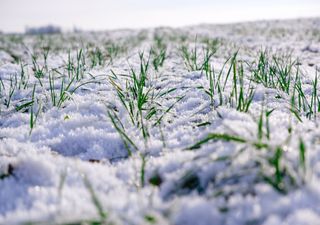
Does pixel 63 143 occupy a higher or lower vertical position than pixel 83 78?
lower

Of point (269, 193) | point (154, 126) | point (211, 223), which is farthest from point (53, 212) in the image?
point (154, 126)

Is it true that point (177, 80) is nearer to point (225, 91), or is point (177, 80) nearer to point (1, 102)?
point (225, 91)

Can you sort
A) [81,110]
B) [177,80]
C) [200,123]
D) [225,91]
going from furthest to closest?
[177,80]
[225,91]
[81,110]
[200,123]

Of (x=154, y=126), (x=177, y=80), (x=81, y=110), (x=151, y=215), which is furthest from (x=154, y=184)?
(x=177, y=80)

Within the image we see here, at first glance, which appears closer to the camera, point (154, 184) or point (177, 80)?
point (154, 184)

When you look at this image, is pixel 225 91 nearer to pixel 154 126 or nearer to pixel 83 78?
pixel 154 126

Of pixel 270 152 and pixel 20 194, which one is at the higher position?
pixel 270 152

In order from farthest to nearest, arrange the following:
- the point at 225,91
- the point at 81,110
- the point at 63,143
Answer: the point at 225,91, the point at 81,110, the point at 63,143

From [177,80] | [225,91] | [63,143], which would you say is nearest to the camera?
[63,143]

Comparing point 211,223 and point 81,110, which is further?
point 81,110
